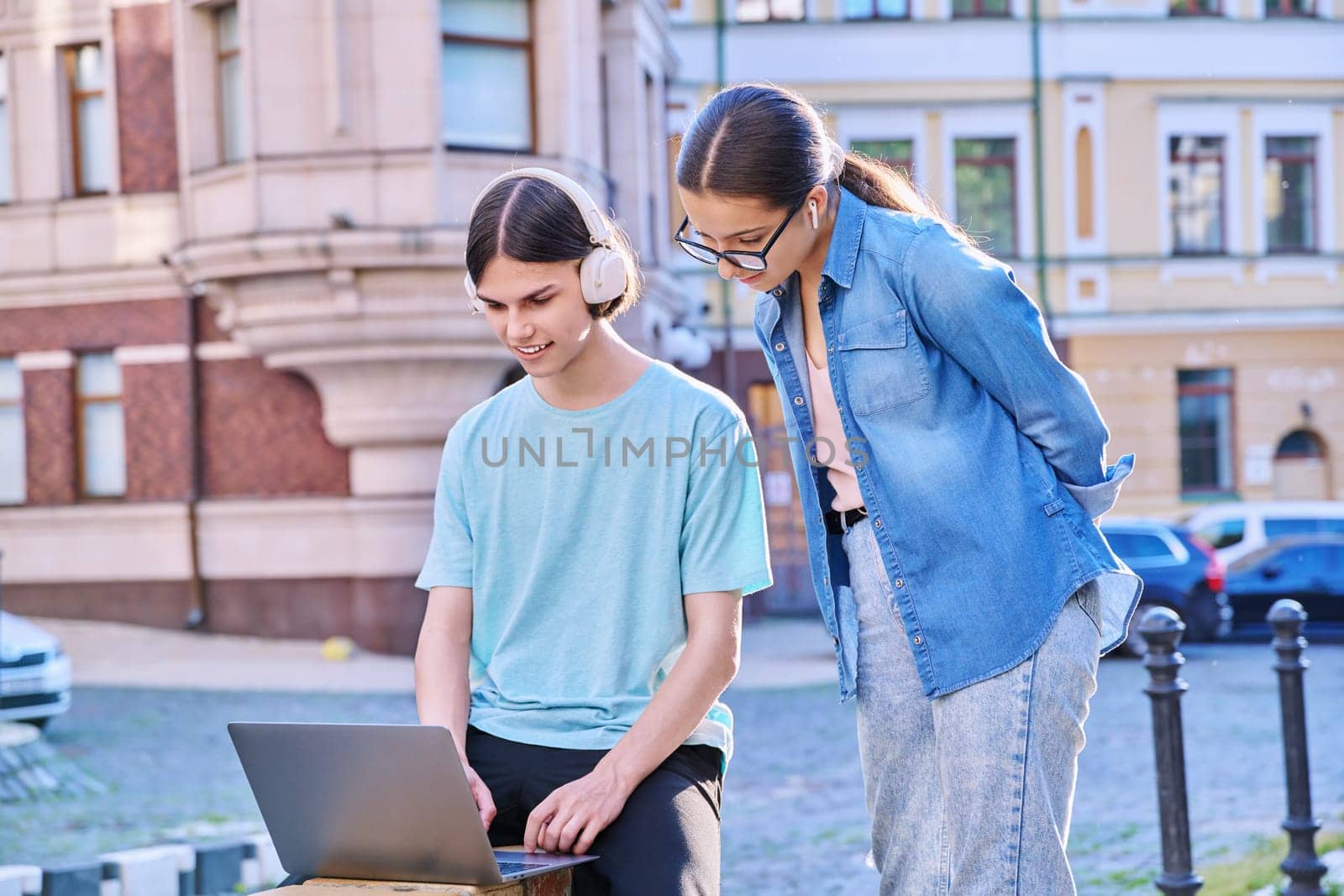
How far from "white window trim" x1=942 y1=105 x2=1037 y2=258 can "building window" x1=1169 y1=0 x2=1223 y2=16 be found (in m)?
2.74

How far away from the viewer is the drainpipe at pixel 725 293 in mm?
22984

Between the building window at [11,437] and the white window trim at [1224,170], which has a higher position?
the white window trim at [1224,170]

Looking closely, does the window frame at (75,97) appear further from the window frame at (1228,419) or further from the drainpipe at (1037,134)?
the window frame at (1228,419)

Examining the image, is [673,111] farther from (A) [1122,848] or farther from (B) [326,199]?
(A) [1122,848]

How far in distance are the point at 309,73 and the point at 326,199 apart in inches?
47.4

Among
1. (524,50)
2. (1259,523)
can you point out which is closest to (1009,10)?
(1259,523)

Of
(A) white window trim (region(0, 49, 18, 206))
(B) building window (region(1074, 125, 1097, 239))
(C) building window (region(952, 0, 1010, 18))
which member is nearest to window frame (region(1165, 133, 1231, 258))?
(B) building window (region(1074, 125, 1097, 239))

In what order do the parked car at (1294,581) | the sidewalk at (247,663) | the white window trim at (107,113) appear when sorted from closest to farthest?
1. the sidewalk at (247,663)
2. the white window trim at (107,113)
3. the parked car at (1294,581)

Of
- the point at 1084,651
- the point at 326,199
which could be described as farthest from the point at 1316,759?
the point at 326,199

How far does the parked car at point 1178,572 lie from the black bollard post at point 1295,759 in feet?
37.2

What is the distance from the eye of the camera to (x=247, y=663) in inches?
614

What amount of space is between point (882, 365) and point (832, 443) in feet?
0.66

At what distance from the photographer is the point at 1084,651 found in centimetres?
278

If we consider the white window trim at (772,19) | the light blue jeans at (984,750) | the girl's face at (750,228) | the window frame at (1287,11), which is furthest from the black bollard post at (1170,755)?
the window frame at (1287,11)
